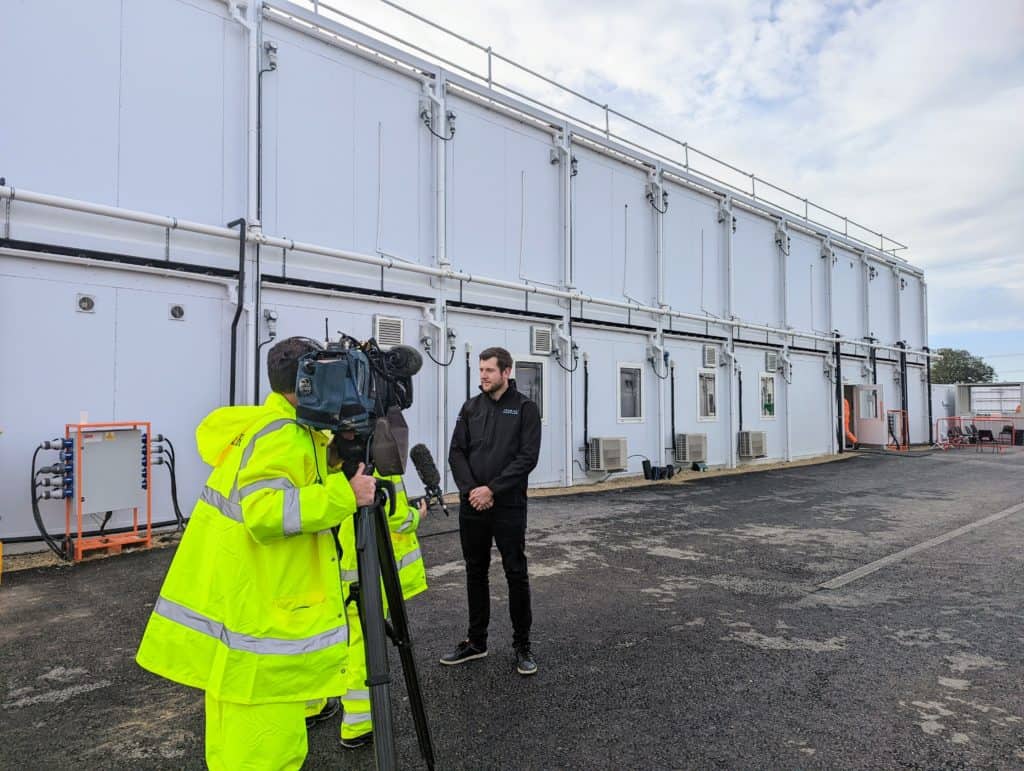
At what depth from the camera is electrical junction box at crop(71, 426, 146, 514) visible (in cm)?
686

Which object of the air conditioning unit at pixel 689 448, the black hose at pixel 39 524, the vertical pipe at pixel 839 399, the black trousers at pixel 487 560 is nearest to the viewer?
the black trousers at pixel 487 560

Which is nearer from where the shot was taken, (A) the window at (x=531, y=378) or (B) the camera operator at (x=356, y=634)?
(B) the camera operator at (x=356, y=634)

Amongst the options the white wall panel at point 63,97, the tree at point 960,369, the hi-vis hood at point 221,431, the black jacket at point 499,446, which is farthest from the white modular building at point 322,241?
the tree at point 960,369

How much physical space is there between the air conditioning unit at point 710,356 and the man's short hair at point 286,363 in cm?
1543

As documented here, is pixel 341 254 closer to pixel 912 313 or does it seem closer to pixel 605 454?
pixel 605 454

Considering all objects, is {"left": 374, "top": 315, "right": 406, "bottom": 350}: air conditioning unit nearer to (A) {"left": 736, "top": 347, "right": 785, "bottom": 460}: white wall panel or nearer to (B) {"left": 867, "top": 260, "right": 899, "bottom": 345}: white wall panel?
(A) {"left": 736, "top": 347, "right": 785, "bottom": 460}: white wall panel

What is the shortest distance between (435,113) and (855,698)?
10.5 meters

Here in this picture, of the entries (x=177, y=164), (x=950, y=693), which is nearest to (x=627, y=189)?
(x=177, y=164)

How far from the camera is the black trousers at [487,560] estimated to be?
4016 millimetres

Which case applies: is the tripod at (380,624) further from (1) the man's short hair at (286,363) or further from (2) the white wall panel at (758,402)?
(2) the white wall panel at (758,402)

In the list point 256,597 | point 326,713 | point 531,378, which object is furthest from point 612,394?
point 256,597

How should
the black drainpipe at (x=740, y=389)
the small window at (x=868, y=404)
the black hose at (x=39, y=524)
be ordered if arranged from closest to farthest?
the black hose at (x=39, y=524) → the black drainpipe at (x=740, y=389) → the small window at (x=868, y=404)

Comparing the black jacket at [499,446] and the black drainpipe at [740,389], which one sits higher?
the black drainpipe at [740,389]

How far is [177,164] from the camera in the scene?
8328mm
